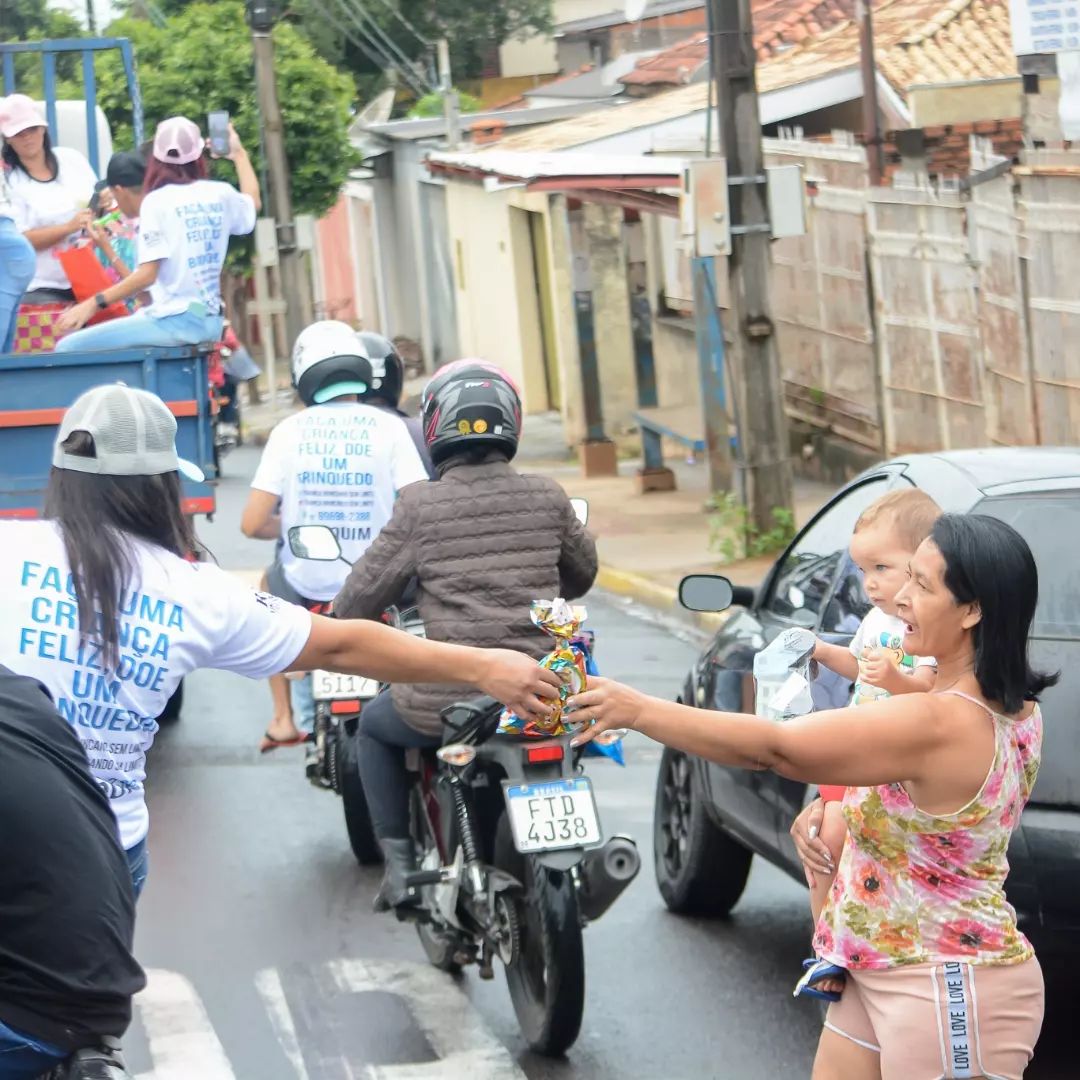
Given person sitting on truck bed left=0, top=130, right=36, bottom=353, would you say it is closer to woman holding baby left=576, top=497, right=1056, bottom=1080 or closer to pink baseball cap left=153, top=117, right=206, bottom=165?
pink baseball cap left=153, top=117, right=206, bottom=165

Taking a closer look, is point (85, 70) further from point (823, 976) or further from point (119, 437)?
point (823, 976)

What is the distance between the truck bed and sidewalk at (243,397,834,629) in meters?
3.66

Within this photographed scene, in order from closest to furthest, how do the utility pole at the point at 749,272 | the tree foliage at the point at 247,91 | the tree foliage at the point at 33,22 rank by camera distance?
the utility pole at the point at 749,272, the tree foliage at the point at 247,91, the tree foliage at the point at 33,22

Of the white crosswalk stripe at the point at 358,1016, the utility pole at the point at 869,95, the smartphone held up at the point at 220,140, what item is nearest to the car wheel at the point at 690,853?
the white crosswalk stripe at the point at 358,1016

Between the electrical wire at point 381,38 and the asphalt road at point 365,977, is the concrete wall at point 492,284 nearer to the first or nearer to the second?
the electrical wire at point 381,38

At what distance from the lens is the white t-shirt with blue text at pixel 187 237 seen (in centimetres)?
960

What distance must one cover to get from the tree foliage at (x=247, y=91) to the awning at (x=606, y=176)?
1668 centimetres

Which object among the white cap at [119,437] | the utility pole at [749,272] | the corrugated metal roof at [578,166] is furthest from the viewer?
the corrugated metal roof at [578,166]

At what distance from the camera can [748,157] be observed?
13094mm

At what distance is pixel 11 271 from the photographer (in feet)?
30.4

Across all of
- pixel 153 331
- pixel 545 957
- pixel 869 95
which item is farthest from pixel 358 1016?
pixel 869 95

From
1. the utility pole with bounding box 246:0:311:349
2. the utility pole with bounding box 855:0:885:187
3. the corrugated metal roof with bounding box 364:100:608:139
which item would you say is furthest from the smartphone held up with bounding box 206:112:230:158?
the corrugated metal roof with bounding box 364:100:608:139

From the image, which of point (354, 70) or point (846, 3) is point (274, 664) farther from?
point (354, 70)

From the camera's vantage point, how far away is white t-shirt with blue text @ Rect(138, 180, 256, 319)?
9.60 metres
